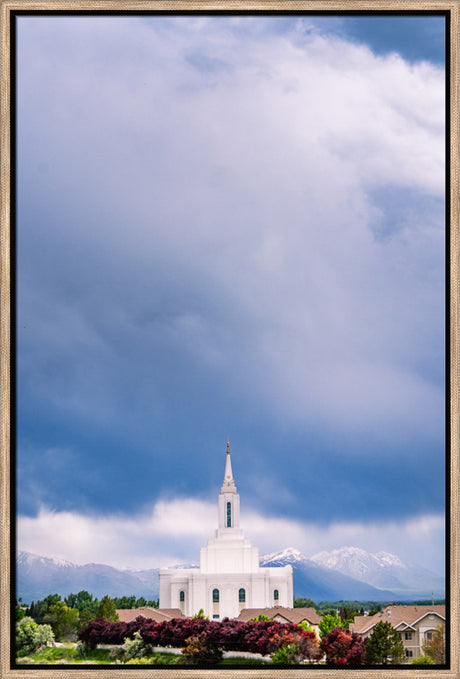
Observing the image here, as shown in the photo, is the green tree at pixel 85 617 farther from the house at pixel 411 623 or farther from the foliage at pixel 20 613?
the house at pixel 411 623

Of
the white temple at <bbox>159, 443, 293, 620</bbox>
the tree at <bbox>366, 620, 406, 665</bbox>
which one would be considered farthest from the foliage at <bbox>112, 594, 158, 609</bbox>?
the tree at <bbox>366, 620, 406, 665</bbox>

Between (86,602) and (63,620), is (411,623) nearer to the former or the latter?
(63,620)

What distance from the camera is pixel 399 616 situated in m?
7.39

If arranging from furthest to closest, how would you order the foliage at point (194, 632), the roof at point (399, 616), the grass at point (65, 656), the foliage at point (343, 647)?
the foliage at point (194, 632)
the roof at point (399, 616)
the grass at point (65, 656)
the foliage at point (343, 647)

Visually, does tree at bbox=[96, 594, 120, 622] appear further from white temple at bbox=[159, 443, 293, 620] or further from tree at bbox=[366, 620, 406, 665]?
white temple at bbox=[159, 443, 293, 620]

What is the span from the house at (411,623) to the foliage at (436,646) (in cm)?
5

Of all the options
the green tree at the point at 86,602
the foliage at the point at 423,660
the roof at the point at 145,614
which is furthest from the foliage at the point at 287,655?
the green tree at the point at 86,602

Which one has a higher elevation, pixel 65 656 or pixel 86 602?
pixel 86 602

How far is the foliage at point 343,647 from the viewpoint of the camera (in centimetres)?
664

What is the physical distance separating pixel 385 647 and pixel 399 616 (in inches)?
31.3

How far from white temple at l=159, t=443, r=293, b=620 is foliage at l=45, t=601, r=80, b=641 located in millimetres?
3405

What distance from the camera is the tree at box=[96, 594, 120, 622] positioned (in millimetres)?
7841

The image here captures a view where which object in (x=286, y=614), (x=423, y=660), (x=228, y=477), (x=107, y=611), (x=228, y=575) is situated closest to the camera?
(x=423, y=660)

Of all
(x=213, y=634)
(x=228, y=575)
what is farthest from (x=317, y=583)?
(x=213, y=634)
